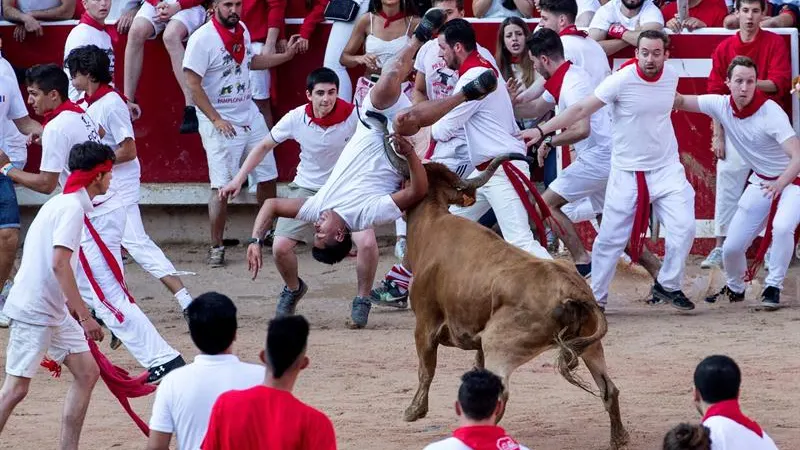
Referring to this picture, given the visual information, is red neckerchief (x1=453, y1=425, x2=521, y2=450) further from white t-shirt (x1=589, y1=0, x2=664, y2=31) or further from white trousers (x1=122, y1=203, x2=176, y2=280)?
white t-shirt (x1=589, y1=0, x2=664, y2=31)

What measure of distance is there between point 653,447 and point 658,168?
3878mm

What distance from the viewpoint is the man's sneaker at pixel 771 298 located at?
11.9 metres

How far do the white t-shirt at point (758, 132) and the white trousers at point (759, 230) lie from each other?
0.19 m

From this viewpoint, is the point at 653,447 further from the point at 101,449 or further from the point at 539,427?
the point at 101,449

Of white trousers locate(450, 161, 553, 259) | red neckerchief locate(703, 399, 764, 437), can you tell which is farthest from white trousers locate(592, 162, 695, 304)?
red neckerchief locate(703, 399, 764, 437)

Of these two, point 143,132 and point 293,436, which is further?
point 143,132

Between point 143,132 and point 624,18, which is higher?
point 624,18

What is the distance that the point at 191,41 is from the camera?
13.3 m

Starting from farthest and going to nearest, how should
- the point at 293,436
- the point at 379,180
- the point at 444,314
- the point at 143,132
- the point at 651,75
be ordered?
the point at 143,132
the point at 651,75
the point at 379,180
the point at 444,314
the point at 293,436

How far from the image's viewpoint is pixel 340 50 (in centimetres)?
1380

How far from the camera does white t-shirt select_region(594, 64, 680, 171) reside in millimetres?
11523

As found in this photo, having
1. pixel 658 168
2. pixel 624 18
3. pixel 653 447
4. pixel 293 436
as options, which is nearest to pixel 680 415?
pixel 653 447

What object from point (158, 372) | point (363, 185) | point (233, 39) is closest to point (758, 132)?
point (363, 185)

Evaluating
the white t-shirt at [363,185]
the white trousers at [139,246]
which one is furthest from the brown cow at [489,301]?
the white trousers at [139,246]
